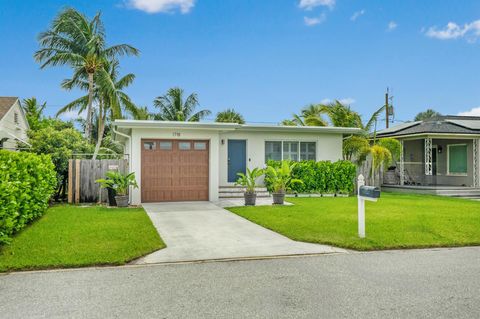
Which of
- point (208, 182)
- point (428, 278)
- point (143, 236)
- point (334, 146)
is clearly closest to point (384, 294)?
point (428, 278)

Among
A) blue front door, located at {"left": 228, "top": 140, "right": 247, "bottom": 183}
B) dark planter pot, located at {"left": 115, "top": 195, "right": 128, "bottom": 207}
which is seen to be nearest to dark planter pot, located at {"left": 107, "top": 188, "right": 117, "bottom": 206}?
dark planter pot, located at {"left": 115, "top": 195, "right": 128, "bottom": 207}

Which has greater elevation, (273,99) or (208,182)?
(273,99)

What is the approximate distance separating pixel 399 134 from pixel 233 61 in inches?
481

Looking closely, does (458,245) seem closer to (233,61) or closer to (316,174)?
(316,174)

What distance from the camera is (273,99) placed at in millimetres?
32844

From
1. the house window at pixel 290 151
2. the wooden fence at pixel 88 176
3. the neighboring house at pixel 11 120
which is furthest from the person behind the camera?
the neighboring house at pixel 11 120

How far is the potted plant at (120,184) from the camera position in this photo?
12359mm

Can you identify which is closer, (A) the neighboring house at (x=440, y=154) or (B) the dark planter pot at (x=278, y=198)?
(B) the dark planter pot at (x=278, y=198)

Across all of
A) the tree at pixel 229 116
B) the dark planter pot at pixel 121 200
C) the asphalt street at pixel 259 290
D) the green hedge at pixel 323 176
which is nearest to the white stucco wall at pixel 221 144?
the dark planter pot at pixel 121 200

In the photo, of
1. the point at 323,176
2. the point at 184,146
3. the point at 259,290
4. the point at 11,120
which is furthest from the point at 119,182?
the point at 11,120

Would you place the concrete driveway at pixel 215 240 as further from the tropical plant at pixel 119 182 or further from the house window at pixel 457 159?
the house window at pixel 457 159

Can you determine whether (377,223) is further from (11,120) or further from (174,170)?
(11,120)

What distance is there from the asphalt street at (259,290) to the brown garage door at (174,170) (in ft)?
26.3

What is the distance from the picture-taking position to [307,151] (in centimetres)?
1738
